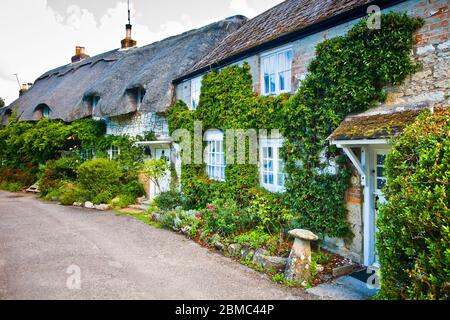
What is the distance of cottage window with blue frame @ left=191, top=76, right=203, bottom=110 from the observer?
10.8 metres

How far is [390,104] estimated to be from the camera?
17.7ft

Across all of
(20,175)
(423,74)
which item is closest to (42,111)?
(20,175)

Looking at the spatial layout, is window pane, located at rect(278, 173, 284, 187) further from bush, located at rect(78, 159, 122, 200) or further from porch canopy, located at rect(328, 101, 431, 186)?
bush, located at rect(78, 159, 122, 200)

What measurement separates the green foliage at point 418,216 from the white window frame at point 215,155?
5862 millimetres

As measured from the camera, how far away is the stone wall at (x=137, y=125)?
41.4ft

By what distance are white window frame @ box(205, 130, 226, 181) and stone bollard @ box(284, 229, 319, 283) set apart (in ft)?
15.2

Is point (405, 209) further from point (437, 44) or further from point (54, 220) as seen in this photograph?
point (54, 220)

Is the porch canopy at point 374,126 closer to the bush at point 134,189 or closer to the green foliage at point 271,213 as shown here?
the green foliage at point 271,213

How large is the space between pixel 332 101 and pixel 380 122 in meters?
1.18

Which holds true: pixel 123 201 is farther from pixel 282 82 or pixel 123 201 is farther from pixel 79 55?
pixel 79 55

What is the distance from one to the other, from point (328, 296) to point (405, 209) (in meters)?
1.85

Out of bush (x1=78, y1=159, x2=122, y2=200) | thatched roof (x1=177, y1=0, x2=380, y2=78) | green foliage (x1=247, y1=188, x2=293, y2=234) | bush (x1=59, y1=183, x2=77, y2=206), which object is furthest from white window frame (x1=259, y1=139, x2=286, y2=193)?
bush (x1=59, y1=183, x2=77, y2=206)

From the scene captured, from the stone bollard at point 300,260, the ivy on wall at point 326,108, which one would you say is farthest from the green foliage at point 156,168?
the stone bollard at point 300,260
